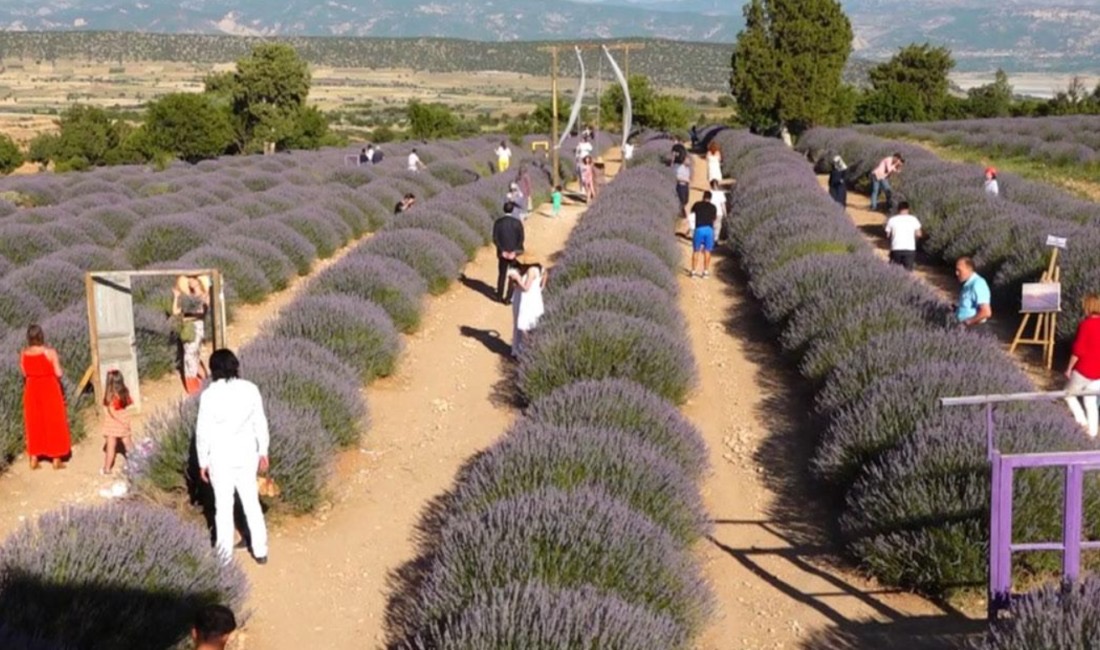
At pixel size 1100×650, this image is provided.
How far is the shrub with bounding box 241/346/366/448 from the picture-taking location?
782 centimetres

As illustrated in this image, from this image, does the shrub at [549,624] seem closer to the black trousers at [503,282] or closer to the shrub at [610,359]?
the shrub at [610,359]

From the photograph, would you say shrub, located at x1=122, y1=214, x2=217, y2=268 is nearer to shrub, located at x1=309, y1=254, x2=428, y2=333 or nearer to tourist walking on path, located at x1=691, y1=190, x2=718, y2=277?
shrub, located at x1=309, y1=254, x2=428, y2=333

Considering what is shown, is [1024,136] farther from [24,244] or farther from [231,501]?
[231,501]

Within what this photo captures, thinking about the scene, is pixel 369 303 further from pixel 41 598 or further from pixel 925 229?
pixel 925 229

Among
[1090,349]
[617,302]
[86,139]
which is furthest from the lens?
[86,139]

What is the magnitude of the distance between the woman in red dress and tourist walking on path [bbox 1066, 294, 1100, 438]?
7128 mm

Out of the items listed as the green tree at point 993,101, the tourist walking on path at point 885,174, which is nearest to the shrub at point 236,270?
the tourist walking on path at point 885,174

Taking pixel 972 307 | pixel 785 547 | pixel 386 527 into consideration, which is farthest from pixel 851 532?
pixel 972 307

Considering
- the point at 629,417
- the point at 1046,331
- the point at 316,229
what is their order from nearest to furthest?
the point at 629,417
the point at 1046,331
the point at 316,229

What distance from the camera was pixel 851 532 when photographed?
20.2ft

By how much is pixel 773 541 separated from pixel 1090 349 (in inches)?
115

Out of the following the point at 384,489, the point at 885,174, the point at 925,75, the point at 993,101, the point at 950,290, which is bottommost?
the point at 384,489

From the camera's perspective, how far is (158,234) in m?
15.4

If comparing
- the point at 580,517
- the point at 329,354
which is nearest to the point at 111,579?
the point at 580,517
